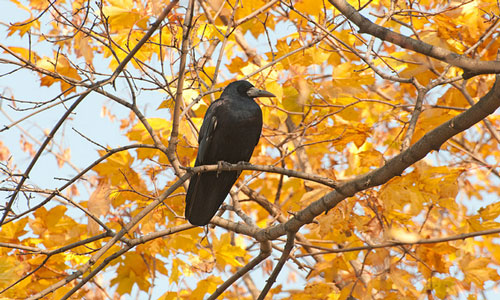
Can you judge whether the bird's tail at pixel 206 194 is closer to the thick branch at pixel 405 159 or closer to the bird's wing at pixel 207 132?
the bird's wing at pixel 207 132

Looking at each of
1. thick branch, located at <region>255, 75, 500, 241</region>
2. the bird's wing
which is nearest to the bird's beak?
the bird's wing

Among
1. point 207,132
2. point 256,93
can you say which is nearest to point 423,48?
point 256,93

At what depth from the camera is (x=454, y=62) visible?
7.80 ft

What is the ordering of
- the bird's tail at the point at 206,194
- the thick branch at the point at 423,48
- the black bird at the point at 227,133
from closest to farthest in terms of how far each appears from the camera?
1. the thick branch at the point at 423,48
2. the bird's tail at the point at 206,194
3. the black bird at the point at 227,133

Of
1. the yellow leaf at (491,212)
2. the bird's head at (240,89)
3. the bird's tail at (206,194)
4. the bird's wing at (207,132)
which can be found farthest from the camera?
the bird's head at (240,89)

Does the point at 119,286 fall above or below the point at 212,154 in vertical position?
below

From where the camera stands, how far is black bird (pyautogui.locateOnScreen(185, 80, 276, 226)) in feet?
14.8

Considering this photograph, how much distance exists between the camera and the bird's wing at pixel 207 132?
14.5 feet

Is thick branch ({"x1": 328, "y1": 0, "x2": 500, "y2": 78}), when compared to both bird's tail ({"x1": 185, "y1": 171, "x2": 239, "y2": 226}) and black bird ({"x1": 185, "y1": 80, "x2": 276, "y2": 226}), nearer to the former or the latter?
black bird ({"x1": 185, "y1": 80, "x2": 276, "y2": 226})

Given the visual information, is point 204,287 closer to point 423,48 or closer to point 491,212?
point 491,212

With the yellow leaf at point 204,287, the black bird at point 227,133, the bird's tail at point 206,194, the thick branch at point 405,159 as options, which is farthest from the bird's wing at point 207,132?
the thick branch at point 405,159

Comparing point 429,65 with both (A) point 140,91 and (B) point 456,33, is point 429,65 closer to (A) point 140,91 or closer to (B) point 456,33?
(B) point 456,33

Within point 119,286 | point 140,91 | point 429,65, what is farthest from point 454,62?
point 119,286

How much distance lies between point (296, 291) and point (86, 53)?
2.38 metres
